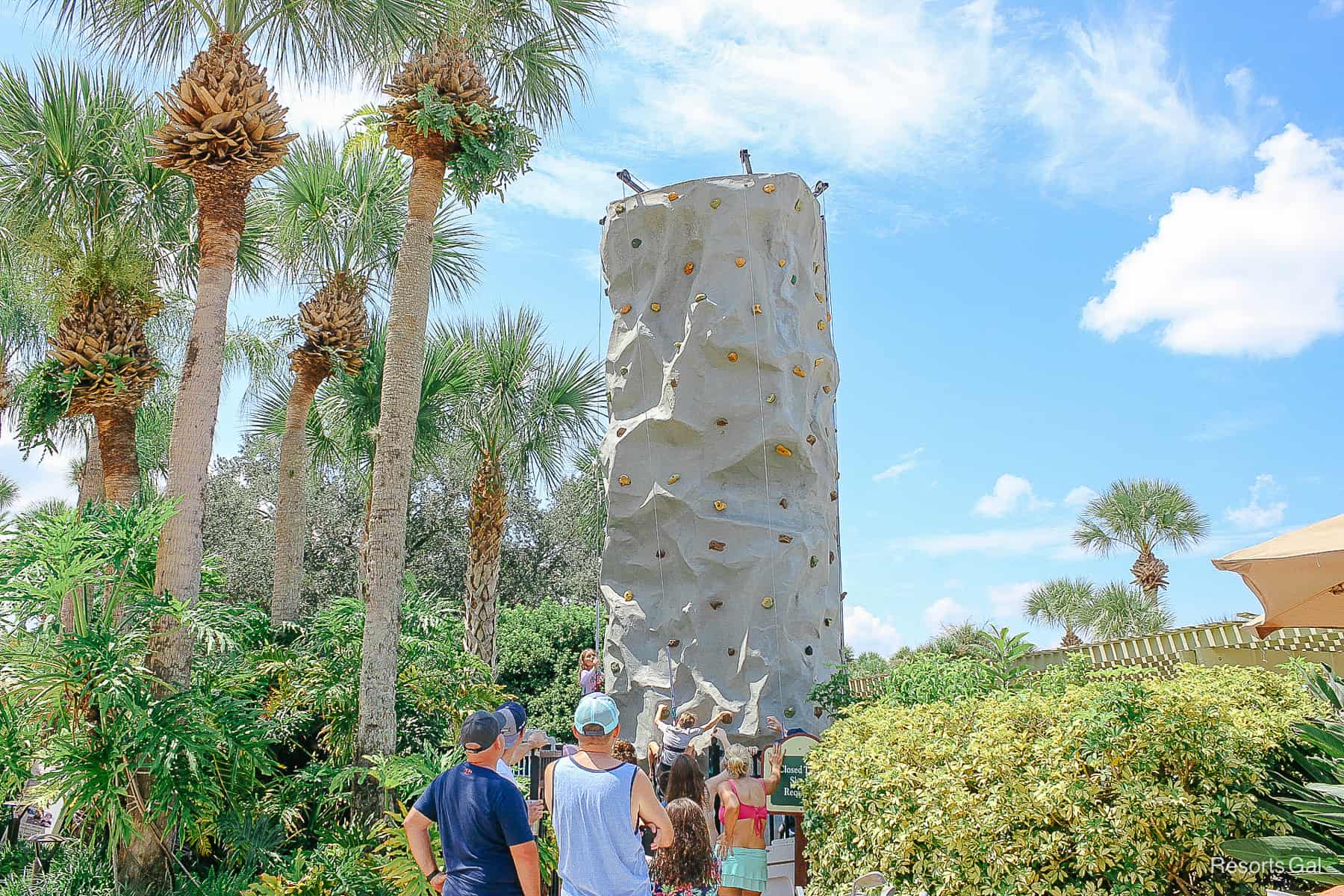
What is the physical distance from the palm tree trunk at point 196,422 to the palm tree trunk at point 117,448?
3051 mm

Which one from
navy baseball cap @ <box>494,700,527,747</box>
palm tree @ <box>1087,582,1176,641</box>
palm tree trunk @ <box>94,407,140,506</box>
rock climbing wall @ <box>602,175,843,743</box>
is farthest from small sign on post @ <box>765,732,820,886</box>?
palm tree @ <box>1087,582,1176,641</box>

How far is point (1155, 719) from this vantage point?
4801 mm

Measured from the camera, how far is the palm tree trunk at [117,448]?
11.1m

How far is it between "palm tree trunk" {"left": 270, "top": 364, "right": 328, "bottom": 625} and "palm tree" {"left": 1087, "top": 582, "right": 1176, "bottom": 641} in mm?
23020

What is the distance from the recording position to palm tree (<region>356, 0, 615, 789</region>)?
333 inches

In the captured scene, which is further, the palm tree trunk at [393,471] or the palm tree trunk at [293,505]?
the palm tree trunk at [293,505]

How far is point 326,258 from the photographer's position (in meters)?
13.6

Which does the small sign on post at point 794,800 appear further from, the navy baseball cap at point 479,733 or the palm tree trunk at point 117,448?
the palm tree trunk at point 117,448

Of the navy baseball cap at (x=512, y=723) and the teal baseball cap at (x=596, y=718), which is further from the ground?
the navy baseball cap at (x=512, y=723)

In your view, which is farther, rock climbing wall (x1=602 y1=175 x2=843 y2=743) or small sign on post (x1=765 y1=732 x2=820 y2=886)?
rock climbing wall (x1=602 y1=175 x2=843 y2=743)

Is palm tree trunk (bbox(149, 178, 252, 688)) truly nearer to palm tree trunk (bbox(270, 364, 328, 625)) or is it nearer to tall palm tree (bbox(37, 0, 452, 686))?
tall palm tree (bbox(37, 0, 452, 686))

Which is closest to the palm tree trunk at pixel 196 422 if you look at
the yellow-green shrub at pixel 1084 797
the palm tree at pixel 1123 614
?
the yellow-green shrub at pixel 1084 797

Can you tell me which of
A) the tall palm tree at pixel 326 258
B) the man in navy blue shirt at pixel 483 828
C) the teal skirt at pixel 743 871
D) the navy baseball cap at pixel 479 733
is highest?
the tall palm tree at pixel 326 258

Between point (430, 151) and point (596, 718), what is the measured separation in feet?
23.1
